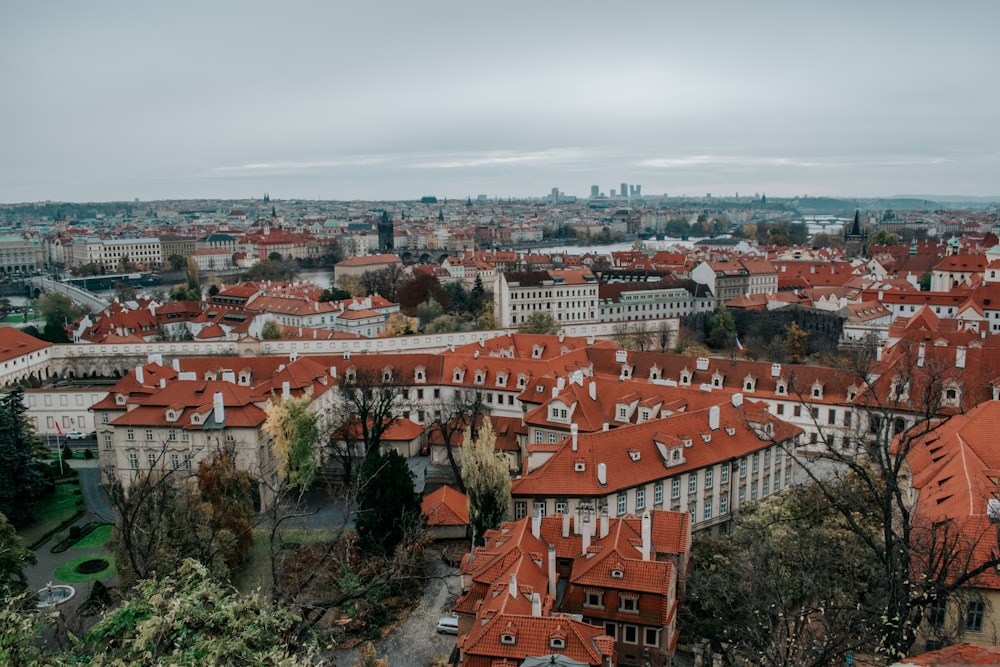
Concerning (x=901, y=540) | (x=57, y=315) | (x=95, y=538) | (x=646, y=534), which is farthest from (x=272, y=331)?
(x=901, y=540)

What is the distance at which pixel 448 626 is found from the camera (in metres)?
22.0

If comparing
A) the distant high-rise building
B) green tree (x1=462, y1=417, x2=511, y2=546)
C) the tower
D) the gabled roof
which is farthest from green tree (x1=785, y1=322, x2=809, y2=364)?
the tower

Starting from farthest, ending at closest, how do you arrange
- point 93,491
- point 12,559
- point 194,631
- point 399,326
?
point 399,326 → point 93,491 → point 12,559 → point 194,631

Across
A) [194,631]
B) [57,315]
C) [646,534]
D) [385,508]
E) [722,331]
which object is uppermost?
[194,631]

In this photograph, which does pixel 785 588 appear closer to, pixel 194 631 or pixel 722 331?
pixel 194 631

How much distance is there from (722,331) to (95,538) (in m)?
49.5

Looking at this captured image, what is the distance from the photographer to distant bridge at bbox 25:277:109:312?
290 ft

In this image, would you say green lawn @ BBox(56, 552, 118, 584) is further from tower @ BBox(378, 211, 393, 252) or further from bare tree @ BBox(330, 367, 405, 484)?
tower @ BBox(378, 211, 393, 252)

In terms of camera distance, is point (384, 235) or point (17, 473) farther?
point (384, 235)

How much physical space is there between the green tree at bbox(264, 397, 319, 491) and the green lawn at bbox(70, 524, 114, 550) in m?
6.42

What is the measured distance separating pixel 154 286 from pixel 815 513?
366ft

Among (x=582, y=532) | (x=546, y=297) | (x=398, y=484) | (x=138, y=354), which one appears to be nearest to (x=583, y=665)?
(x=582, y=532)

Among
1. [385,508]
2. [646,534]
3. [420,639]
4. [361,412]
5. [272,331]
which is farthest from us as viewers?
[272,331]

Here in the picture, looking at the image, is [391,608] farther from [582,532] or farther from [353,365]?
[353,365]
